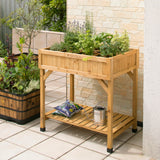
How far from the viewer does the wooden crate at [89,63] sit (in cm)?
343

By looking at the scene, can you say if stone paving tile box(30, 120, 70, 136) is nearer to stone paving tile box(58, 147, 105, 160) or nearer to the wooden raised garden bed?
the wooden raised garden bed

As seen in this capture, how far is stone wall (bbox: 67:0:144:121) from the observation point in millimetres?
4039

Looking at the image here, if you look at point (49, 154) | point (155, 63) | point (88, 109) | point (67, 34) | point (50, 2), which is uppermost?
point (50, 2)

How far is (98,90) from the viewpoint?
447cm

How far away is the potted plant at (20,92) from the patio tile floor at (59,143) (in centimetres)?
11

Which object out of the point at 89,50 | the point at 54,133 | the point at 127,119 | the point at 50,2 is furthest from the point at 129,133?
the point at 50,2

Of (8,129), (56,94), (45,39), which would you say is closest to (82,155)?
(8,129)

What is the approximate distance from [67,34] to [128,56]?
0.74 m

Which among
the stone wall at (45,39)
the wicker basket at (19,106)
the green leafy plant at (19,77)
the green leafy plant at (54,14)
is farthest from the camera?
the green leafy plant at (54,14)

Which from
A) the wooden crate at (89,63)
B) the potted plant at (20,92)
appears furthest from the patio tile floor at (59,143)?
the wooden crate at (89,63)

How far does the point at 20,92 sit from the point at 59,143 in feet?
2.98

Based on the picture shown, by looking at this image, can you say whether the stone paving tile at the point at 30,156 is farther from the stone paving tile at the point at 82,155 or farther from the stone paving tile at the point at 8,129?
the stone paving tile at the point at 8,129

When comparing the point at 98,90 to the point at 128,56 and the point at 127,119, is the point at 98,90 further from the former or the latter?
the point at 128,56

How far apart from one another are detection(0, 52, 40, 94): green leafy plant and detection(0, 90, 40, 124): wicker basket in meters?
0.09
